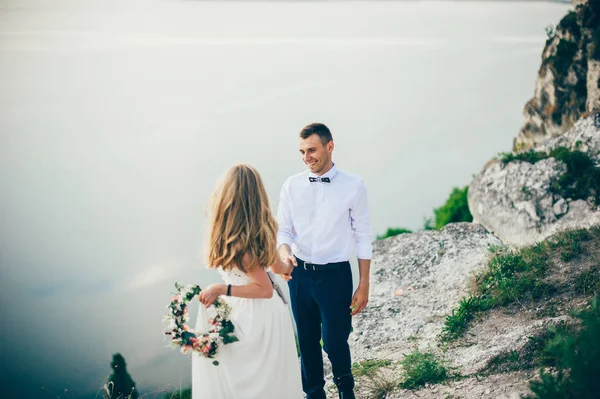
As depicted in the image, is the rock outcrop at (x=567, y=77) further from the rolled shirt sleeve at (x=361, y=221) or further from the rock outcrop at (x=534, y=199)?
the rolled shirt sleeve at (x=361, y=221)

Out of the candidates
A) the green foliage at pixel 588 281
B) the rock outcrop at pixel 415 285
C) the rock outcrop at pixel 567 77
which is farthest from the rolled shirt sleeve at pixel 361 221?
the rock outcrop at pixel 567 77

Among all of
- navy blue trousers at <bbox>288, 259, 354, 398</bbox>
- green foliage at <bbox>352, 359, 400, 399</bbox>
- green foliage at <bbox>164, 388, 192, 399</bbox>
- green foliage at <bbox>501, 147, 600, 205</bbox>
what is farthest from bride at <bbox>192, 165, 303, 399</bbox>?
green foliage at <bbox>501, 147, 600, 205</bbox>

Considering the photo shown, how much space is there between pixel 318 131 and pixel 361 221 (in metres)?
0.80

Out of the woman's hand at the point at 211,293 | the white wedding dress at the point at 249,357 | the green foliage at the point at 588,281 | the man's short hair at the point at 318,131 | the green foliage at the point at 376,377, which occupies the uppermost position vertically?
Result: the man's short hair at the point at 318,131

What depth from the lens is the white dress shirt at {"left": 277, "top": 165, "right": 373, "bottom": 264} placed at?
3.97 metres

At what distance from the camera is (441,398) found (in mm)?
4250

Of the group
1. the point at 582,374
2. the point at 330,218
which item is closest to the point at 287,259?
the point at 330,218

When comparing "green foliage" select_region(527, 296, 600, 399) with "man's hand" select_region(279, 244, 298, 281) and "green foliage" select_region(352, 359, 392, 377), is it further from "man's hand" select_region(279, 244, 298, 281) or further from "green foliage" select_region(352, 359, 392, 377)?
"green foliage" select_region(352, 359, 392, 377)

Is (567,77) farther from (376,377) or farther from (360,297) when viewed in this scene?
(360,297)

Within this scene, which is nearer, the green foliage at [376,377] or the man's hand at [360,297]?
the man's hand at [360,297]

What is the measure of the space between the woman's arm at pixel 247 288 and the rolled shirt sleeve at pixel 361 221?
0.97m

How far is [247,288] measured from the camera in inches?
129

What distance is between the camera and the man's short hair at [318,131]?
3947 mm

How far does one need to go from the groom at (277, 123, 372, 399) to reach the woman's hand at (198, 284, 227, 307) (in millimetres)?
751
